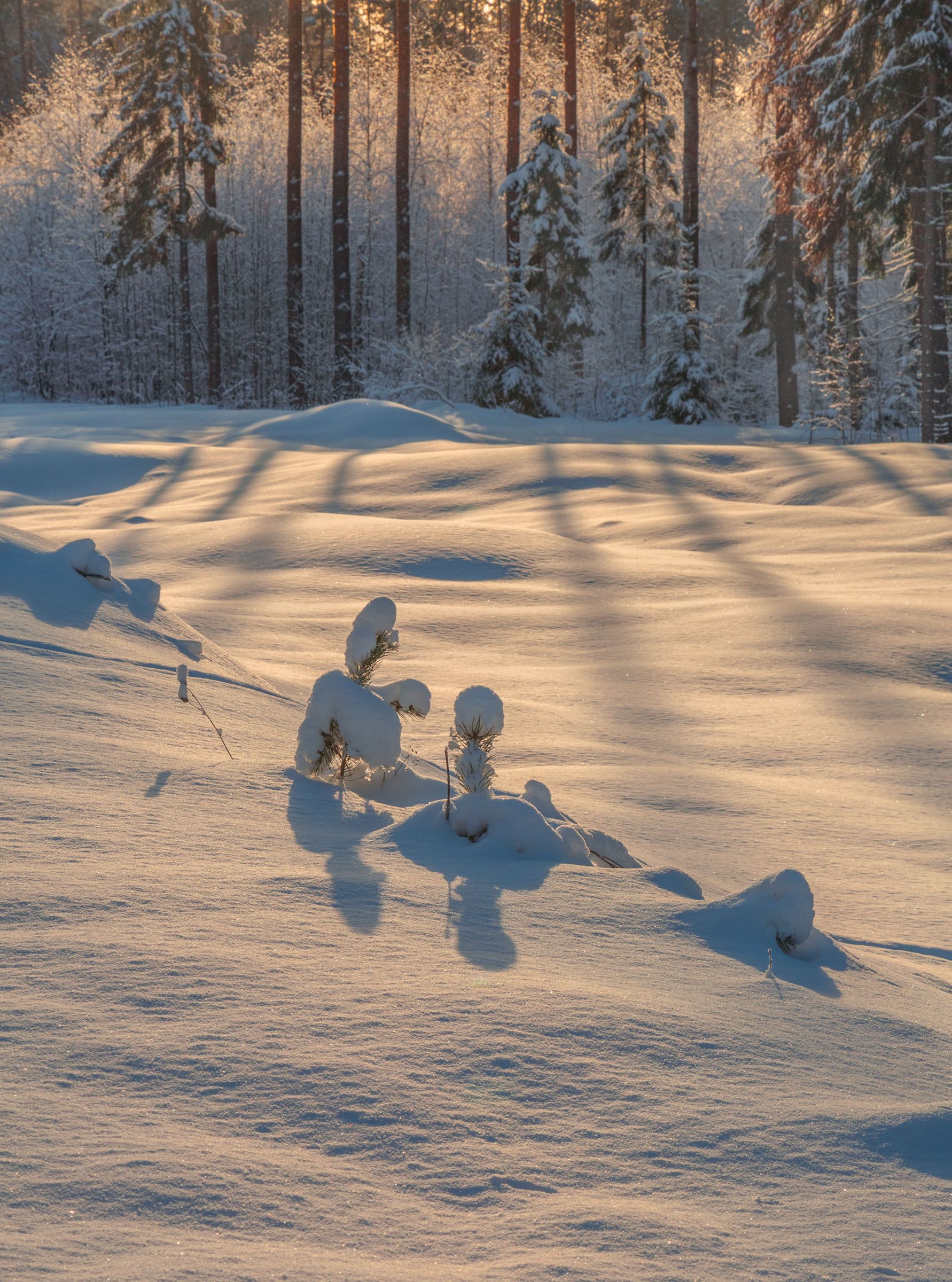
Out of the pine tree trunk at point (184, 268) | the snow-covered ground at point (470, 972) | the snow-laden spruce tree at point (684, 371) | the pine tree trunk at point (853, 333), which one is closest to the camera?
the snow-covered ground at point (470, 972)

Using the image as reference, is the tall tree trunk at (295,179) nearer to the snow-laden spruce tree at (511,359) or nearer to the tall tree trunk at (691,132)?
the snow-laden spruce tree at (511,359)

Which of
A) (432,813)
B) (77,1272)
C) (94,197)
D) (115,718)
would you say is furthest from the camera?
(94,197)

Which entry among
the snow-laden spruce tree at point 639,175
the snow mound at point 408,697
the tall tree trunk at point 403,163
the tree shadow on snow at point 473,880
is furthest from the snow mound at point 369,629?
the snow-laden spruce tree at point 639,175

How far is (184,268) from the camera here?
22.0m

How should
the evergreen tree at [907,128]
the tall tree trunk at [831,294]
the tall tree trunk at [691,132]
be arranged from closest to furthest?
the evergreen tree at [907,128], the tall tree trunk at [691,132], the tall tree trunk at [831,294]

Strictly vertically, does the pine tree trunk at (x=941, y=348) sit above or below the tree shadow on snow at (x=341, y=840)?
above

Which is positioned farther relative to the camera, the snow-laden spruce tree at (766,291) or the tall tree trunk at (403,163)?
the snow-laden spruce tree at (766,291)

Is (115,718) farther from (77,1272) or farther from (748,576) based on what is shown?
(748,576)

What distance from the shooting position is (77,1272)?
96 centimetres

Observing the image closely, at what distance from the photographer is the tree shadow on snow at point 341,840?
1.85 meters

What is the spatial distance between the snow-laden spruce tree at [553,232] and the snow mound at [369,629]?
58.8 ft

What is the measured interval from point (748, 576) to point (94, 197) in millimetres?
21703

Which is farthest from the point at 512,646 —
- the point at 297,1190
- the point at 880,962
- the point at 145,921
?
the point at 297,1190

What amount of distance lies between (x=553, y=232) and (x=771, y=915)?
20997 millimetres
